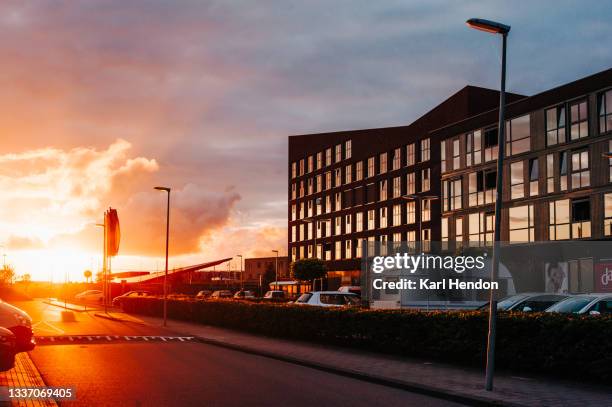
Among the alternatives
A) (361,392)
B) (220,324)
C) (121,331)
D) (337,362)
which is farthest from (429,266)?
(361,392)

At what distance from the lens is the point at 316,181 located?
3696 inches

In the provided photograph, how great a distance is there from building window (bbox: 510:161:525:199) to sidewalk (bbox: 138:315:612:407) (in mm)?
31820

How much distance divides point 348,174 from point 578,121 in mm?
41985

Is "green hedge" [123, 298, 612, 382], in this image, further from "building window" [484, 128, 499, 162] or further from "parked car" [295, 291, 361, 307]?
"building window" [484, 128, 499, 162]

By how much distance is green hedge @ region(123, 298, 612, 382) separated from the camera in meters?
14.3

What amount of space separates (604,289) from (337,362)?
29662mm

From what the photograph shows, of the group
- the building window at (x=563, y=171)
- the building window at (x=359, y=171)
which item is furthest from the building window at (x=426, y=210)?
the building window at (x=563, y=171)

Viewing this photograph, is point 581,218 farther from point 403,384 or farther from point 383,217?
point 403,384

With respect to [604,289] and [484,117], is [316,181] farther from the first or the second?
[604,289]

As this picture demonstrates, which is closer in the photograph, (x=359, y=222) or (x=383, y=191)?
(x=383, y=191)

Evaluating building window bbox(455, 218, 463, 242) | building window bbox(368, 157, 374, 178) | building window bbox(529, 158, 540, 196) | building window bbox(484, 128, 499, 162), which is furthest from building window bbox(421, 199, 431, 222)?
building window bbox(529, 158, 540, 196)

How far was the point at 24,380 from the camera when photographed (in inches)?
523

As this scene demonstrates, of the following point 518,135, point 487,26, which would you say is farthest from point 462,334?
point 518,135

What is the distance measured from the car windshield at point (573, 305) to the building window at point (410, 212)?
50.4 meters
